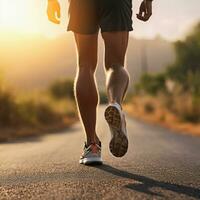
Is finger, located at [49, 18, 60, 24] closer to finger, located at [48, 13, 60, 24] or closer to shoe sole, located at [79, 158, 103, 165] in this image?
finger, located at [48, 13, 60, 24]

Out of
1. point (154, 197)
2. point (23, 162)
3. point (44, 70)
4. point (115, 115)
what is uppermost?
point (115, 115)

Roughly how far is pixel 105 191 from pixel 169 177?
26.2 inches

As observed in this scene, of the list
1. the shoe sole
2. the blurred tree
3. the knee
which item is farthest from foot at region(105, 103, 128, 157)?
the blurred tree

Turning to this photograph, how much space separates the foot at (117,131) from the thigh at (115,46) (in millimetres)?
590

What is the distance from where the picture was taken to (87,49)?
4.07m

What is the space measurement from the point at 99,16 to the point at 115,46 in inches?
10.1

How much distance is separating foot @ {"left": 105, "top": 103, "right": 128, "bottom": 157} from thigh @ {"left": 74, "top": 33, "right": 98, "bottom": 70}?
780 millimetres

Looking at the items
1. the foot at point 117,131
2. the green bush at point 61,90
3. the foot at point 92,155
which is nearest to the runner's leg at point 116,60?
the foot at point 117,131

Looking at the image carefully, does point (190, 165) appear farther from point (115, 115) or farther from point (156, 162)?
point (115, 115)

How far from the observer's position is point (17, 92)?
19438 mm

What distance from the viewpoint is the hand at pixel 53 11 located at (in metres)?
4.30

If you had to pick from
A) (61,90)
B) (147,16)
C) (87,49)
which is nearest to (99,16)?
(87,49)

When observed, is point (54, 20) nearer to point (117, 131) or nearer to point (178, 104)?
point (117, 131)

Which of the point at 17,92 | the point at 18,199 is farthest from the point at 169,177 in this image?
the point at 17,92
